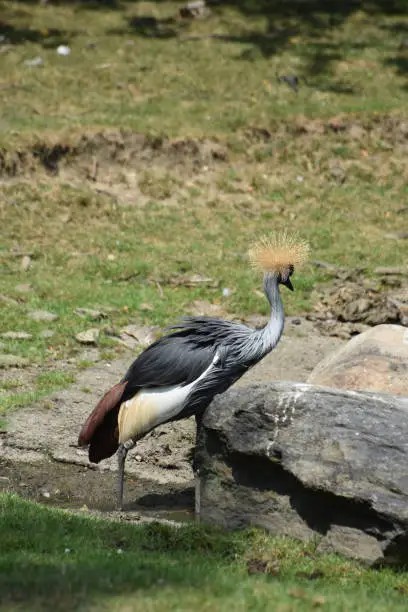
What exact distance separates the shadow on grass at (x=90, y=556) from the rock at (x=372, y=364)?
235 cm

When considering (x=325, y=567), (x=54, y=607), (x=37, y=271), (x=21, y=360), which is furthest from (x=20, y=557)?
(x=37, y=271)

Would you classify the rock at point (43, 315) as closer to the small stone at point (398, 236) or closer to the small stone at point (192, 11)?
the small stone at point (398, 236)

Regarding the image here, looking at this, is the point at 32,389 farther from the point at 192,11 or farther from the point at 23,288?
the point at 192,11

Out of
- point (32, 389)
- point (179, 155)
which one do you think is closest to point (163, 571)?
point (32, 389)

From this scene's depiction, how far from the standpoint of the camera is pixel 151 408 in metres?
7.45

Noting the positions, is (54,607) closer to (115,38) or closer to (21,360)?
(21,360)

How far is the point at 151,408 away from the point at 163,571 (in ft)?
7.22

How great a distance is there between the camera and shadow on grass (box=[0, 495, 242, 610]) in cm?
496

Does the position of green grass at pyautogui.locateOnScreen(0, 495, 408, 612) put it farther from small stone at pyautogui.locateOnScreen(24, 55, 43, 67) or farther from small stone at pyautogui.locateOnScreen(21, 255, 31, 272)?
small stone at pyautogui.locateOnScreen(24, 55, 43, 67)

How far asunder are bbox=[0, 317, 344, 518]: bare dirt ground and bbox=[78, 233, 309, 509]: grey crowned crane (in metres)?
0.46

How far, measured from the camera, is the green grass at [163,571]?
4926 mm

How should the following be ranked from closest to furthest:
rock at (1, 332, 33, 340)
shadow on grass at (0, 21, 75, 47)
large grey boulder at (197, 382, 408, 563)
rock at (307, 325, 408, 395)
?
large grey boulder at (197, 382, 408, 563)
rock at (307, 325, 408, 395)
rock at (1, 332, 33, 340)
shadow on grass at (0, 21, 75, 47)

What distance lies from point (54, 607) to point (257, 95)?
13020 millimetres

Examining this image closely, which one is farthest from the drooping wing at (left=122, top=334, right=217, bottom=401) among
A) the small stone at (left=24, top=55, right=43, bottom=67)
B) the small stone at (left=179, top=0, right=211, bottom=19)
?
the small stone at (left=179, top=0, right=211, bottom=19)
